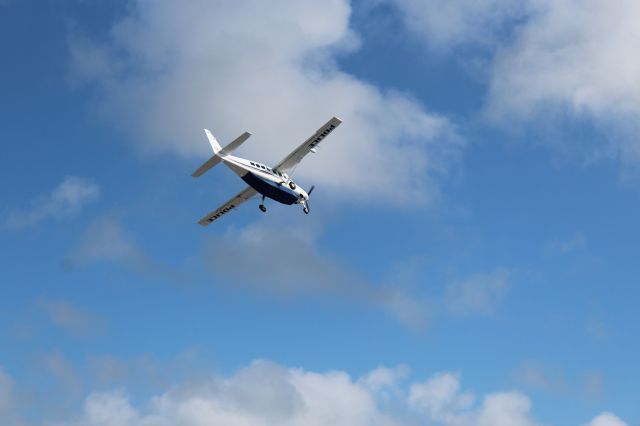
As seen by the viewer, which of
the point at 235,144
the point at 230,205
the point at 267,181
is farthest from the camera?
the point at 230,205

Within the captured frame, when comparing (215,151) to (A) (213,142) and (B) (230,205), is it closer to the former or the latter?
(A) (213,142)

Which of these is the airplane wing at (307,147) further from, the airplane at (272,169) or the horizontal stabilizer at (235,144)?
the horizontal stabilizer at (235,144)

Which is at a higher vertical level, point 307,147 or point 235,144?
point 307,147

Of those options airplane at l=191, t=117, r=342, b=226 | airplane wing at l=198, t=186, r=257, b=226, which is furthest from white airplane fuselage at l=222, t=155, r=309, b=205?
airplane wing at l=198, t=186, r=257, b=226

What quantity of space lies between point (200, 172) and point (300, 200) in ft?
31.9

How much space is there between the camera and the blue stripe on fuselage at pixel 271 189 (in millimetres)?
75562

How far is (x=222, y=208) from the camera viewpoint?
8712 cm

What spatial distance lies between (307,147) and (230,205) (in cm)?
1329

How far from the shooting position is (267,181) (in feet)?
250

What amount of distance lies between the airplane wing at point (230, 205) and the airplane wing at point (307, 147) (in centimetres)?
827

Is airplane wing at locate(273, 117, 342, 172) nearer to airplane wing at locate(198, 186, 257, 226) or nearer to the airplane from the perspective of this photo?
the airplane

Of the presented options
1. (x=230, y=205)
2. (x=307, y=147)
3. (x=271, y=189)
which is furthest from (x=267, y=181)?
(x=230, y=205)

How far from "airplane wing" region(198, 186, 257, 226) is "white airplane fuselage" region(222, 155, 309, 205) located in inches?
280

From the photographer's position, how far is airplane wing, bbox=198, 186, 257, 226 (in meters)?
85.3
